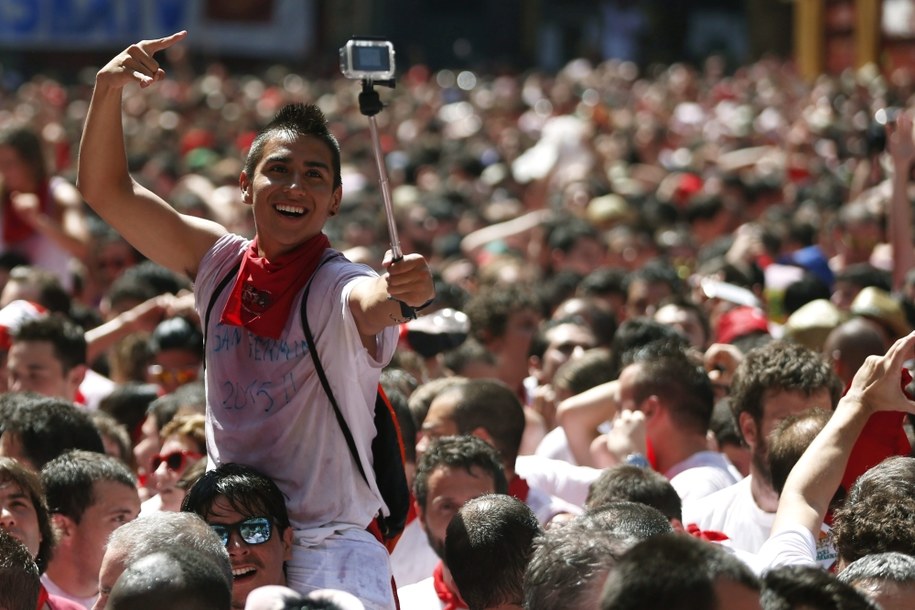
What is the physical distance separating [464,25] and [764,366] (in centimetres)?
3242

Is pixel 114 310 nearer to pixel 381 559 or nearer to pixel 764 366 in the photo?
pixel 764 366

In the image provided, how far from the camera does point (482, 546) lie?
3814 millimetres

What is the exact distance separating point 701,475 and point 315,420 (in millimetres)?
1965

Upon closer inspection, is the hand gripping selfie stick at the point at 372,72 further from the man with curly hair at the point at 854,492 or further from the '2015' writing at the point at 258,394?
the man with curly hair at the point at 854,492

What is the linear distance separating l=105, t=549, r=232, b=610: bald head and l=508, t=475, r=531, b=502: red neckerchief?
211 cm

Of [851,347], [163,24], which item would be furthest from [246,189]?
[163,24]

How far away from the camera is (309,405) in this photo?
3.79m

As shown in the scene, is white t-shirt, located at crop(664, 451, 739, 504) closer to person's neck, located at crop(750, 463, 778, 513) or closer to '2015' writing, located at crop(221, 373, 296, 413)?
person's neck, located at crop(750, 463, 778, 513)

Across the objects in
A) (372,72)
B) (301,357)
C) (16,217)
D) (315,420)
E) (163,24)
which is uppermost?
Result: (372,72)

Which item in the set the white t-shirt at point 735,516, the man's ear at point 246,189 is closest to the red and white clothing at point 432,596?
the white t-shirt at point 735,516

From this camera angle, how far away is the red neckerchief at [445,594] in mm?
4281

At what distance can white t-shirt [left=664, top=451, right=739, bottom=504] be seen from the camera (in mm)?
5293

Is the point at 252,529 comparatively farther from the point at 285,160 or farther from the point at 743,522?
the point at 743,522

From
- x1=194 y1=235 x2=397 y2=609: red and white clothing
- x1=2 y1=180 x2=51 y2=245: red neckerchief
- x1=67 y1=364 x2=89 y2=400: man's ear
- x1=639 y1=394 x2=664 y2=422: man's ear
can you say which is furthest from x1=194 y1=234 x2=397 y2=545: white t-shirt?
x1=2 y1=180 x2=51 y2=245: red neckerchief
